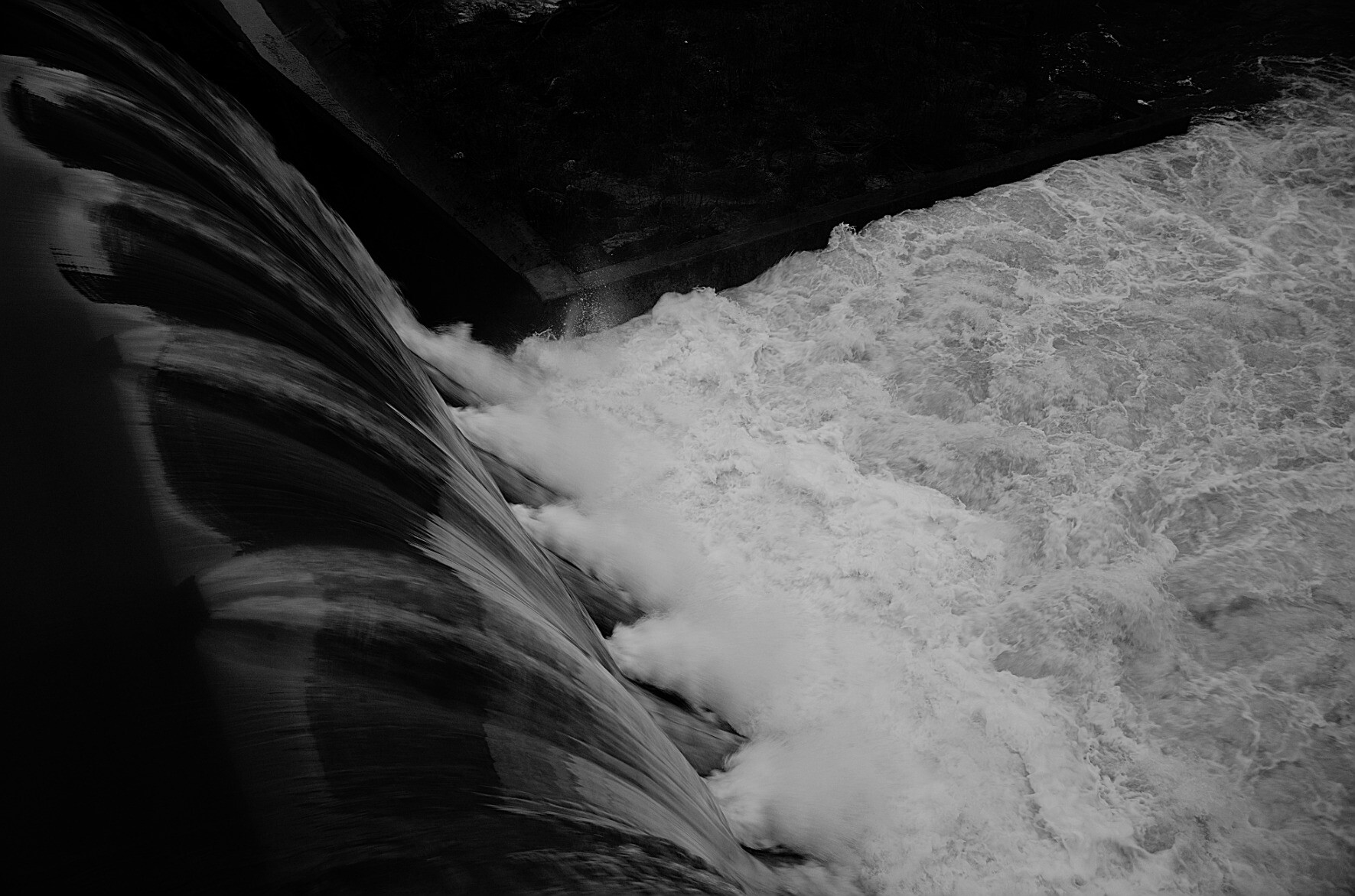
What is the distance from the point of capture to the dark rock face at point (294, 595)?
1809 mm

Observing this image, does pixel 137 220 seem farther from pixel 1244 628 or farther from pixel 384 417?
pixel 1244 628

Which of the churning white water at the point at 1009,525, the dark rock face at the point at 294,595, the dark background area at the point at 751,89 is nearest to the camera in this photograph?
the dark rock face at the point at 294,595

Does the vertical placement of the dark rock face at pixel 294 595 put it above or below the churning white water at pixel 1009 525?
above

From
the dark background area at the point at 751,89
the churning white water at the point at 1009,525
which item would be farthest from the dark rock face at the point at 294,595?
the dark background area at the point at 751,89

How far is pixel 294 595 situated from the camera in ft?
6.77

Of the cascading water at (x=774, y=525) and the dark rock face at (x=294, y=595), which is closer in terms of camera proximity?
the dark rock face at (x=294, y=595)

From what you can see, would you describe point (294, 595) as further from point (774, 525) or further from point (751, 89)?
point (751, 89)

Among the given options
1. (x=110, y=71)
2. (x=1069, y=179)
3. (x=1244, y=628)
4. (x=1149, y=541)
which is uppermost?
(x=110, y=71)

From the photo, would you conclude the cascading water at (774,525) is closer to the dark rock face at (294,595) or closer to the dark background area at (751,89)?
the dark rock face at (294,595)

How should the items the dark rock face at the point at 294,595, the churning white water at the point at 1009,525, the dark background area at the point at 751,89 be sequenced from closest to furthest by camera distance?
the dark rock face at the point at 294,595 → the churning white water at the point at 1009,525 → the dark background area at the point at 751,89

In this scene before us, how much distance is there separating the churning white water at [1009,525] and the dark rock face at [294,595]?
896 millimetres

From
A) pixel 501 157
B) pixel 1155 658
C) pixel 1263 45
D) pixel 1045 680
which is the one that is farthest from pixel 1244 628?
pixel 1263 45

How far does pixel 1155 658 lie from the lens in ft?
12.3

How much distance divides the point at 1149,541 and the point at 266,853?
3763mm
